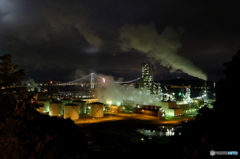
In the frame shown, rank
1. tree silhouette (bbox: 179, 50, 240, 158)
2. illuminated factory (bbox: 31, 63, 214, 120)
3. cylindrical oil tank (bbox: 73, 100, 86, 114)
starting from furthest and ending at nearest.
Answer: cylindrical oil tank (bbox: 73, 100, 86, 114), illuminated factory (bbox: 31, 63, 214, 120), tree silhouette (bbox: 179, 50, 240, 158)

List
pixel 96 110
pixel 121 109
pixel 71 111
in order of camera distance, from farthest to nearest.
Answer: pixel 121 109, pixel 96 110, pixel 71 111

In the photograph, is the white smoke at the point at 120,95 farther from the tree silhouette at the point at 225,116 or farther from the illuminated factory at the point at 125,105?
the tree silhouette at the point at 225,116

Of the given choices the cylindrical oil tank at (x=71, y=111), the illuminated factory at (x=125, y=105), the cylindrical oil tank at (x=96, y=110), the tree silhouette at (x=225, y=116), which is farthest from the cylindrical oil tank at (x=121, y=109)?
the tree silhouette at (x=225, y=116)

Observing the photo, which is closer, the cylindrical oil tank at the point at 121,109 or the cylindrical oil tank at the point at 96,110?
the cylindrical oil tank at the point at 96,110

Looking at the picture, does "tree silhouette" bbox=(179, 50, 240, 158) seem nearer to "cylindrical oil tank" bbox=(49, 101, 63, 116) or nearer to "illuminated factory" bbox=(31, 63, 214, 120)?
"illuminated factory" bbox=(31, 63, 214, 120)

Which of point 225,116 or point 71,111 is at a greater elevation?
point 225,116

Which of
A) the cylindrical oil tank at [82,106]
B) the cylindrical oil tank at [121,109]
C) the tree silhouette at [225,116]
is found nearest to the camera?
the tree silhouette at [225,116]

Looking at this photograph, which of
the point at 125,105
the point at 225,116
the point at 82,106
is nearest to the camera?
the point at 225,116

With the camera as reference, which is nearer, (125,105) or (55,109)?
(55,109)

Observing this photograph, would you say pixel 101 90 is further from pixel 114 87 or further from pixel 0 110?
pixel 0 110

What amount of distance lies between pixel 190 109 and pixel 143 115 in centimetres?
790

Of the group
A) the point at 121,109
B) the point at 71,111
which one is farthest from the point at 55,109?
the point at 121,109

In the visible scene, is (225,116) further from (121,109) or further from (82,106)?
(121,109)

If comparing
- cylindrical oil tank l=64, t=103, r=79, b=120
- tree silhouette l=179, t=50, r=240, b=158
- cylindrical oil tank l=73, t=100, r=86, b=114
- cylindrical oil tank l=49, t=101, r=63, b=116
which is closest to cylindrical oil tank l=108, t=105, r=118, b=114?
cylindrical oil tank l=73, t=100, r=86, b=114
